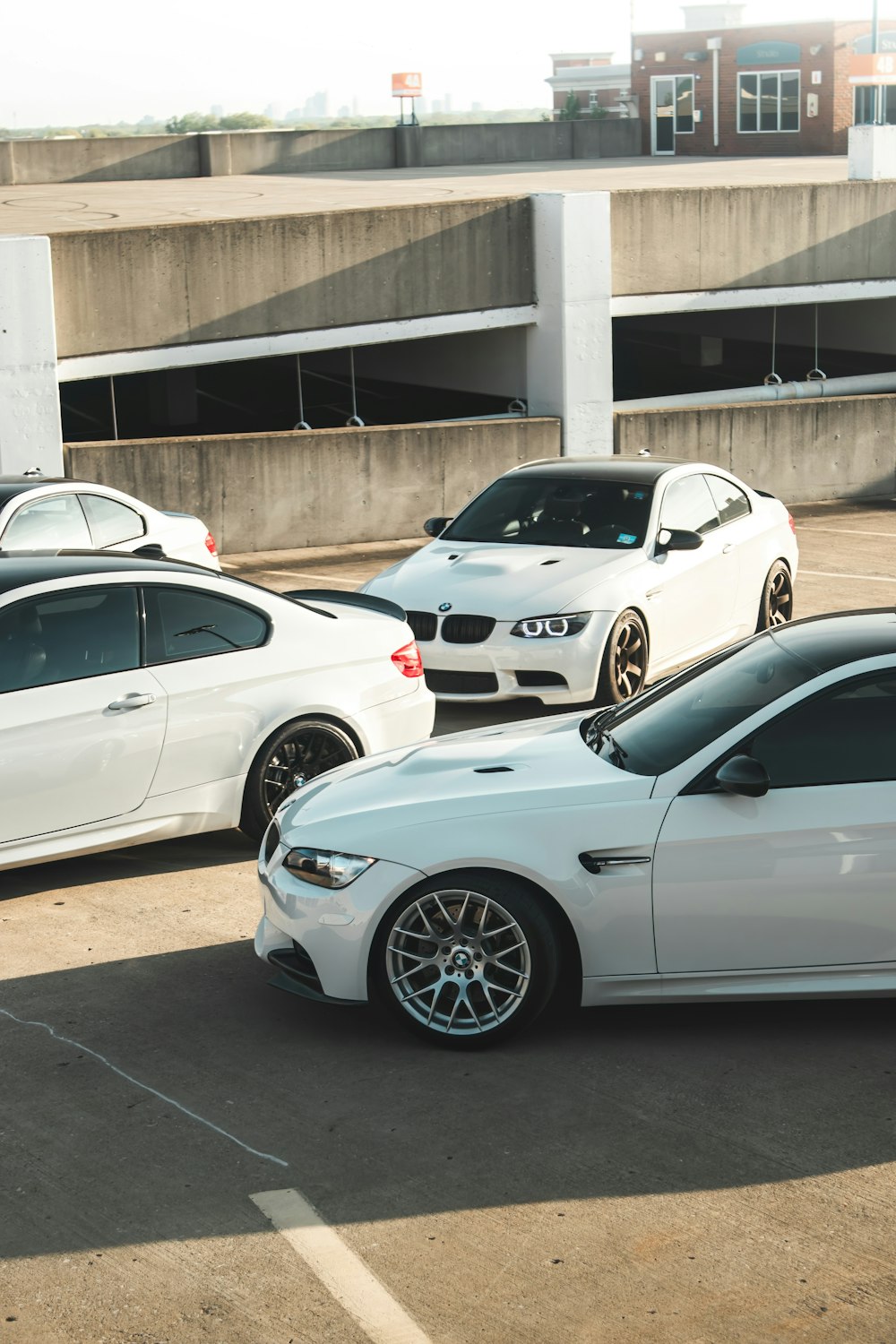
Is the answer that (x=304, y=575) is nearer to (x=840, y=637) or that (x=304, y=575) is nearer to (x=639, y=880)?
(x=840, y=637)

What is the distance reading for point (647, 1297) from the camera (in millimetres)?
4426

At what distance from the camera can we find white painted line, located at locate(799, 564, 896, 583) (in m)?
16.1

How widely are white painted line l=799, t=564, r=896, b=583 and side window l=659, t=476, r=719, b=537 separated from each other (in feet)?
13.9

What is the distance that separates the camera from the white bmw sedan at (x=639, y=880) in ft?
19.0

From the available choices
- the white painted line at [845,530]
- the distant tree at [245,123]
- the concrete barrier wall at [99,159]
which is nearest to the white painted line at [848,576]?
the white painted line at [845,530]

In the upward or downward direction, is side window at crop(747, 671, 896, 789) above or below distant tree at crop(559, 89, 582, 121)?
below

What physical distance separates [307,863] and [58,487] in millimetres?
7122

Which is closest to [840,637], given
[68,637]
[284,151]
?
[68,637]

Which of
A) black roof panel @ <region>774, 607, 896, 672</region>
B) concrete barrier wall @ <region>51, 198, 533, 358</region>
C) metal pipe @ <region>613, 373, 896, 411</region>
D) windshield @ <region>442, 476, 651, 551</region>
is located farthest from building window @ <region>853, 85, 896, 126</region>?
black roof panel @ <region>774, 607, 896, 672</region>

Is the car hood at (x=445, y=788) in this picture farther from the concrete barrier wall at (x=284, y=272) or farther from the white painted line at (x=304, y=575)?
the concrete barrier wall at (x=284, y=272)

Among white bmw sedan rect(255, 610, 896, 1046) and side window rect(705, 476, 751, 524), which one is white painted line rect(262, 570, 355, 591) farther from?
white bmw sedan rect(255, 610, 896, 1046)

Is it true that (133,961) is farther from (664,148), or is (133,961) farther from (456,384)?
(664,148)

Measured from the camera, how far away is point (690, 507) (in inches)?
480

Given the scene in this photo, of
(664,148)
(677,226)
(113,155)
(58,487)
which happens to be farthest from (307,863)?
(664,148)
